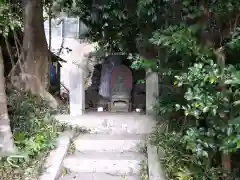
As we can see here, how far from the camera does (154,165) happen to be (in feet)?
13.8

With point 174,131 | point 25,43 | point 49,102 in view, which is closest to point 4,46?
point 25,43

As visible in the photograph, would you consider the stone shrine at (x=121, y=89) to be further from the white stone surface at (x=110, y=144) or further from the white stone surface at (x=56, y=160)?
the white stone surface at (x=56, y=160)

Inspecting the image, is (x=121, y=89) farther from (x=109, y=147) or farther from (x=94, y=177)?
(x=94, y=177)

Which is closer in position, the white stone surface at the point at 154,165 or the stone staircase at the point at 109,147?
the white stone surface at the point at 154,165

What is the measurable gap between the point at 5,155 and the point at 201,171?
7.52ft

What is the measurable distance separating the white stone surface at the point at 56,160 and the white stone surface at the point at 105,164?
0.15m

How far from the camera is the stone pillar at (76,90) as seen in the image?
5840 millimetres

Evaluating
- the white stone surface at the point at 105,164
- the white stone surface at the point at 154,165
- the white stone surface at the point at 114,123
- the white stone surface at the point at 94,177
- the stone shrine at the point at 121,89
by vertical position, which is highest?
the stone shrine at the point at 121,89

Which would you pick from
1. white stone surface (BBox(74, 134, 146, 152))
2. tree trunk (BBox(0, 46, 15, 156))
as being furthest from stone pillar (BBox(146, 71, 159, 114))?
tree trunk (BBox(0, 46, 15, 156))

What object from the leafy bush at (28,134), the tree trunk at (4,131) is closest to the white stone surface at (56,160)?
the leafy bush at (28,134)

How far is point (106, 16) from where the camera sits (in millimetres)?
5949

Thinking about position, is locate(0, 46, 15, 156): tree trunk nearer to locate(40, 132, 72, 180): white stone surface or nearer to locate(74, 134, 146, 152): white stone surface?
locate(40, 132, 72, 180): white stone surface

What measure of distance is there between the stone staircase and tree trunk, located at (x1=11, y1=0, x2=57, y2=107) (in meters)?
0.88

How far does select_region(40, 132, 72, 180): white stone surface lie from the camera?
407 centimetres
